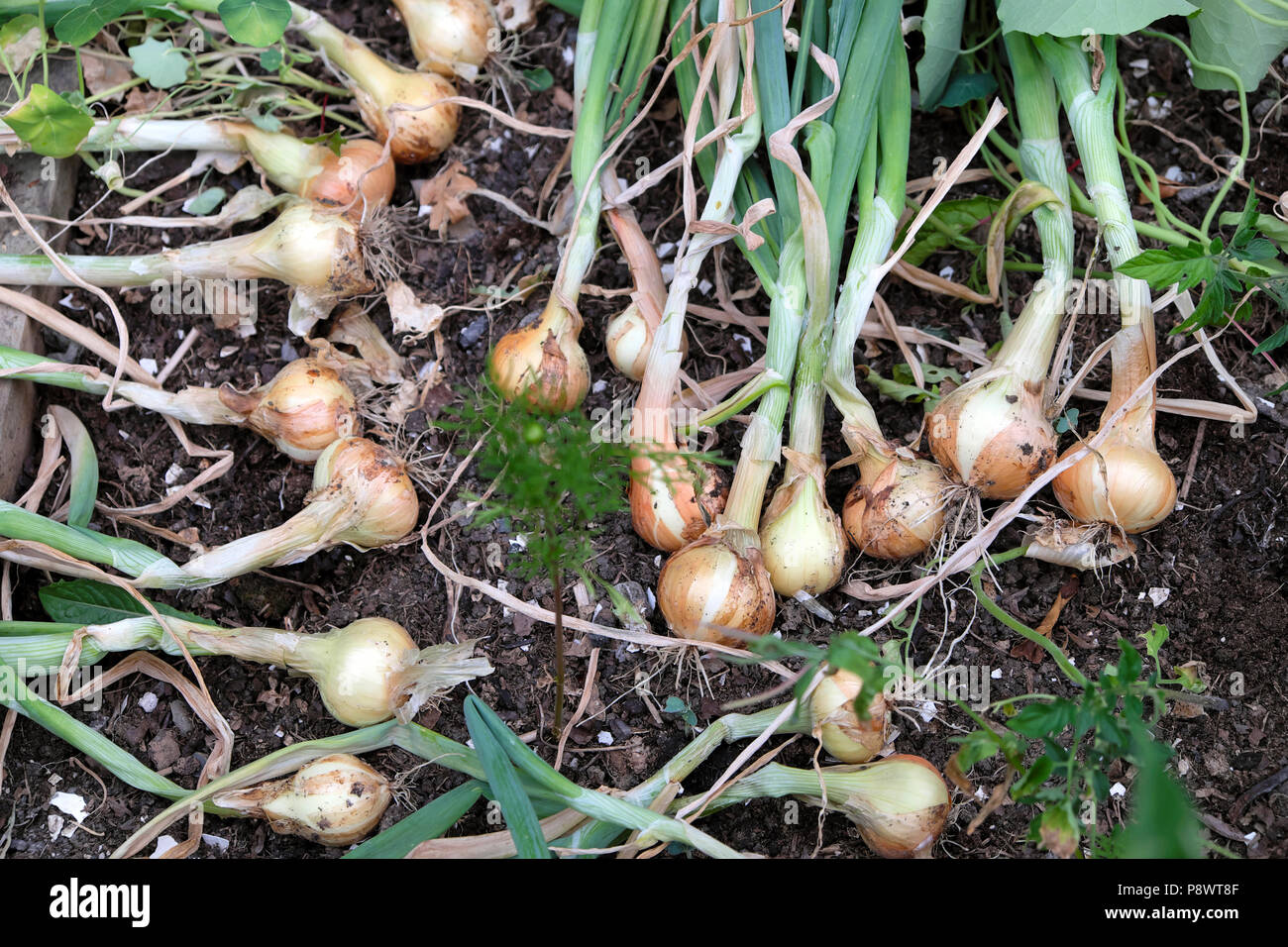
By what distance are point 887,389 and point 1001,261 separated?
0.83ft

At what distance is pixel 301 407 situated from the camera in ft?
4.58

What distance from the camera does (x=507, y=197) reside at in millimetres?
1651

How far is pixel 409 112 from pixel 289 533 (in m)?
0.75

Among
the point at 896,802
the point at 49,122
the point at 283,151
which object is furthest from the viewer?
the point at 283,151

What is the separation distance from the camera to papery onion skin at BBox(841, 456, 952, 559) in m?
1.28

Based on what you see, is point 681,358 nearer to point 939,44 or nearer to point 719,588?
point 719,588

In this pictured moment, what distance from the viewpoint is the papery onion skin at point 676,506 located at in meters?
1.28

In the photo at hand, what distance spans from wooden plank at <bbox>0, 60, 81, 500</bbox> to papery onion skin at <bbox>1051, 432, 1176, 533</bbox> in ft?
5.14

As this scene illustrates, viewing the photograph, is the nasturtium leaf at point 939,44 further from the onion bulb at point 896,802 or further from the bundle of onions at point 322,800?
the bundle of onions at point 322,800

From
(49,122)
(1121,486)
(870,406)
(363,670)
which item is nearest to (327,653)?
(363,670)

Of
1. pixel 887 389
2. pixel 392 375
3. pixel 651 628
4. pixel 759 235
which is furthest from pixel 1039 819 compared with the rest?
pixel 392 375

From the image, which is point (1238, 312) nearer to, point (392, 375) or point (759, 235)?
point (759, 235)

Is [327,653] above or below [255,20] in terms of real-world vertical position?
below

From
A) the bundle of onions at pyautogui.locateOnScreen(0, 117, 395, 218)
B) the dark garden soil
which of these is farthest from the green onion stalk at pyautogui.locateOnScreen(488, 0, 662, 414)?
the bundle of onions at pyautogui.locateOnScreen(0, 117, 395, 218)
